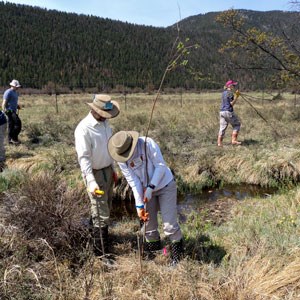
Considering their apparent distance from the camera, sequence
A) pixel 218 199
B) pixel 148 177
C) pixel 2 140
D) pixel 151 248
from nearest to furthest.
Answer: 1. pixel 148 177
2. pixel 151 248
3. pixel 218 199
4. pixel 2 140

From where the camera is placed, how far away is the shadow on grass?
4113 millimetres

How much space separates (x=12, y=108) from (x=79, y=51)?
307 feet

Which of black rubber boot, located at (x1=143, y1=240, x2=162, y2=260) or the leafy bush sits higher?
the leafy bush

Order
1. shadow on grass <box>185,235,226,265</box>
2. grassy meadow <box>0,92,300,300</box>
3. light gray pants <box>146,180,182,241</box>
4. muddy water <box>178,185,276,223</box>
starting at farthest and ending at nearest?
muddy water <box>178,185,276,223</box> → shadow on grass <box>185,235,226,265</box> → light gray pants <box>146,180,182,241</box> → grassy meadow <box>0,92,300,300</box>

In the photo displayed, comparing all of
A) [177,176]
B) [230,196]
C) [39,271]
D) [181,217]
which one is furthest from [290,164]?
[39,271]

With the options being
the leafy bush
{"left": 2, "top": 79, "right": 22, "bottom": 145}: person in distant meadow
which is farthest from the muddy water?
{"left": 2, "top": 79, "right": 22, "bottom": 145}: person in distant meadow

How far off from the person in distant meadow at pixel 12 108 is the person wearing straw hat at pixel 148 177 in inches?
276

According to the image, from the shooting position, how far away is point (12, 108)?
1017 centimetres

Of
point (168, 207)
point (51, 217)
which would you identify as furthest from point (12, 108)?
point (168, 207)

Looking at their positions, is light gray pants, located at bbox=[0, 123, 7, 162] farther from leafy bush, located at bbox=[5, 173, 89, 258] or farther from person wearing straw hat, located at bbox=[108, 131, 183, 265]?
person wearing straw hat, located at bbox=[108, 131, 183, 265]

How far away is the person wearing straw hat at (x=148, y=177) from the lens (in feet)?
12.0

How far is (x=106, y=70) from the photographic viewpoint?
9431cm

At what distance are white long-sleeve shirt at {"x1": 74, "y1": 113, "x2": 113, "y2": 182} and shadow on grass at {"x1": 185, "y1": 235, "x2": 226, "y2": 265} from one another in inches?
54.3

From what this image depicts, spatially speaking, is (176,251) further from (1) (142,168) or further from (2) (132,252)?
(1) (142,168)
